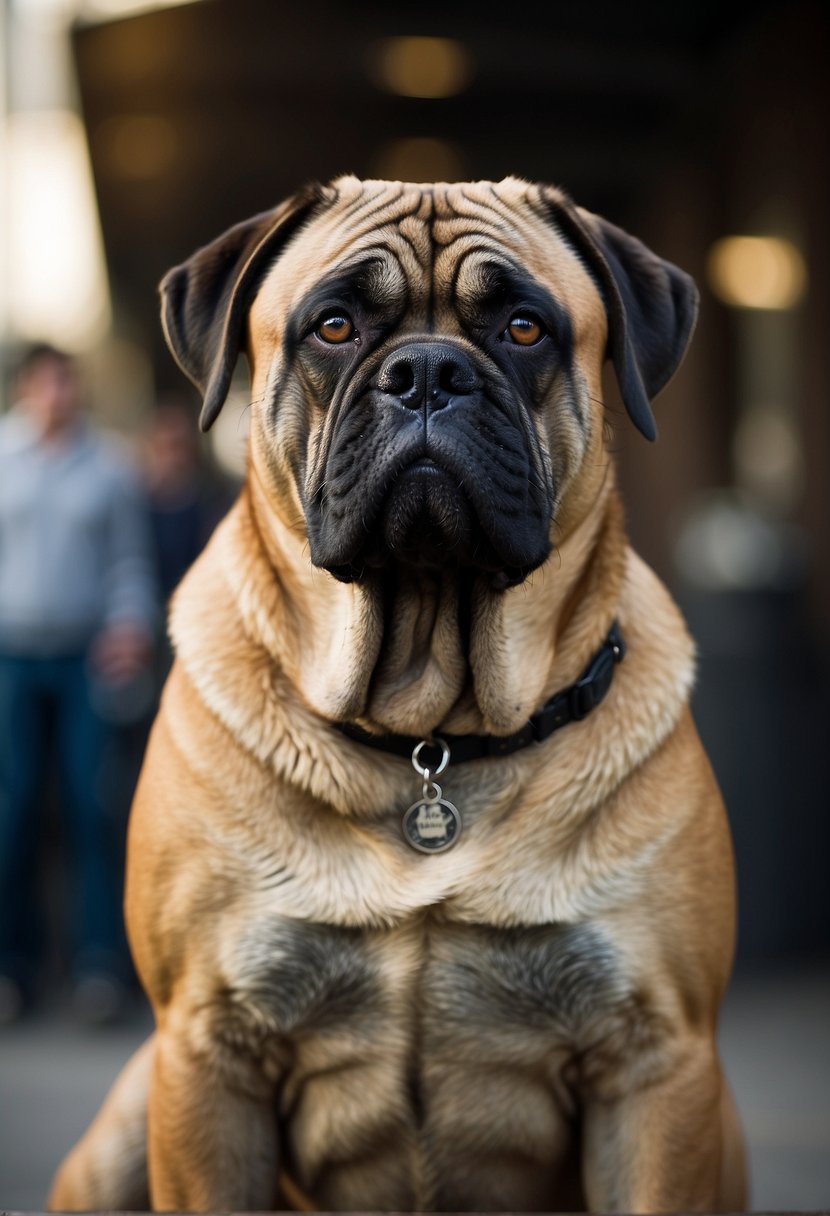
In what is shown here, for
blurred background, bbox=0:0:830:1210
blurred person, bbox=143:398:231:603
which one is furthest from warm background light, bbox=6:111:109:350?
blurred person, bbox=143:398:231:603

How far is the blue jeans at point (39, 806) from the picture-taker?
536cm

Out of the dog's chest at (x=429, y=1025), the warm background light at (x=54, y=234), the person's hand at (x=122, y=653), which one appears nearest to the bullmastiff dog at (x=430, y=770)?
the dog's chest at (x=429, y=1025)

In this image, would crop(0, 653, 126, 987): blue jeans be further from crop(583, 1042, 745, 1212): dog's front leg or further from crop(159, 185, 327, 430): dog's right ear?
crop(583, 1042, 745, 1212): dog's front leg

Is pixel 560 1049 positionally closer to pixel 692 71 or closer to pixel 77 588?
pixel 77 588

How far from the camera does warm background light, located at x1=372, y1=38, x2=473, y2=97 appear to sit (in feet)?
24.0

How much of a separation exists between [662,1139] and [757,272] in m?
6.71

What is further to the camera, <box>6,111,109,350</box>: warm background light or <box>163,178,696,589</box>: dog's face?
<box>6,111,109,350</box>: warm background light

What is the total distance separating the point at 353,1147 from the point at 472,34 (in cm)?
602

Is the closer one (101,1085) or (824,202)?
(101,1085)

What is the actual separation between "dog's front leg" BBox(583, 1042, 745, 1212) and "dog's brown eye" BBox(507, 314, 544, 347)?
1111 mm

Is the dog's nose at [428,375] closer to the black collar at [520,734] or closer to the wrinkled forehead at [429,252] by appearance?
the wrinkled forehead at [429,252]

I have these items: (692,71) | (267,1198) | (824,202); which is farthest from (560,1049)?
(692,71)

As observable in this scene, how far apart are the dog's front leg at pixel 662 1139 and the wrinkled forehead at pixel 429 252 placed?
120cm

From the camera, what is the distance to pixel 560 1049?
7.23 feet
